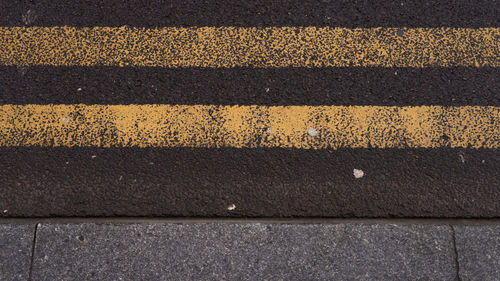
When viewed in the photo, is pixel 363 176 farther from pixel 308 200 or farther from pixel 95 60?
pixel 95 60

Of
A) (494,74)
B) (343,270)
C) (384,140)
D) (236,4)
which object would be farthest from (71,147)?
(494,74)

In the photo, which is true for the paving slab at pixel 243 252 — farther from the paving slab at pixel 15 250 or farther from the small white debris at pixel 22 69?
the small white debris at pixel 22 69

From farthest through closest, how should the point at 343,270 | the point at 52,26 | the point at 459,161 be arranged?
the point at 52,26 → the point at 459,161 → the point at 343,270

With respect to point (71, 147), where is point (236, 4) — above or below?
above

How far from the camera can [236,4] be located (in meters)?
2.31

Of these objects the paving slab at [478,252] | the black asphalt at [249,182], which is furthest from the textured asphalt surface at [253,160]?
the paving slab at [478,252]

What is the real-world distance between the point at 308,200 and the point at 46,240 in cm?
160

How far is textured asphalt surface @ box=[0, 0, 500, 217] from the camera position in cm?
209

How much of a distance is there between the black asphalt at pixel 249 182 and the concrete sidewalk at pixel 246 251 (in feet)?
Result: 0.31

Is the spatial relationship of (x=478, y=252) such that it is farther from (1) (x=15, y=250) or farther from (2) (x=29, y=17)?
(2) (x=29, y=17)

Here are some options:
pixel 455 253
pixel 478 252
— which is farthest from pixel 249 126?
pixel 478 252

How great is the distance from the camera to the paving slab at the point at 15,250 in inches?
78.2

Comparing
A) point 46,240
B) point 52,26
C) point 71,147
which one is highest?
point 52,26

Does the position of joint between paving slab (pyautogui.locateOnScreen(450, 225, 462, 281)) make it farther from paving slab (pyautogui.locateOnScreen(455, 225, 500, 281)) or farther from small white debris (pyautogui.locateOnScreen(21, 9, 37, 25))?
small white debris (pyautogui.locateOnScreen(21, 9, 37, 25))
